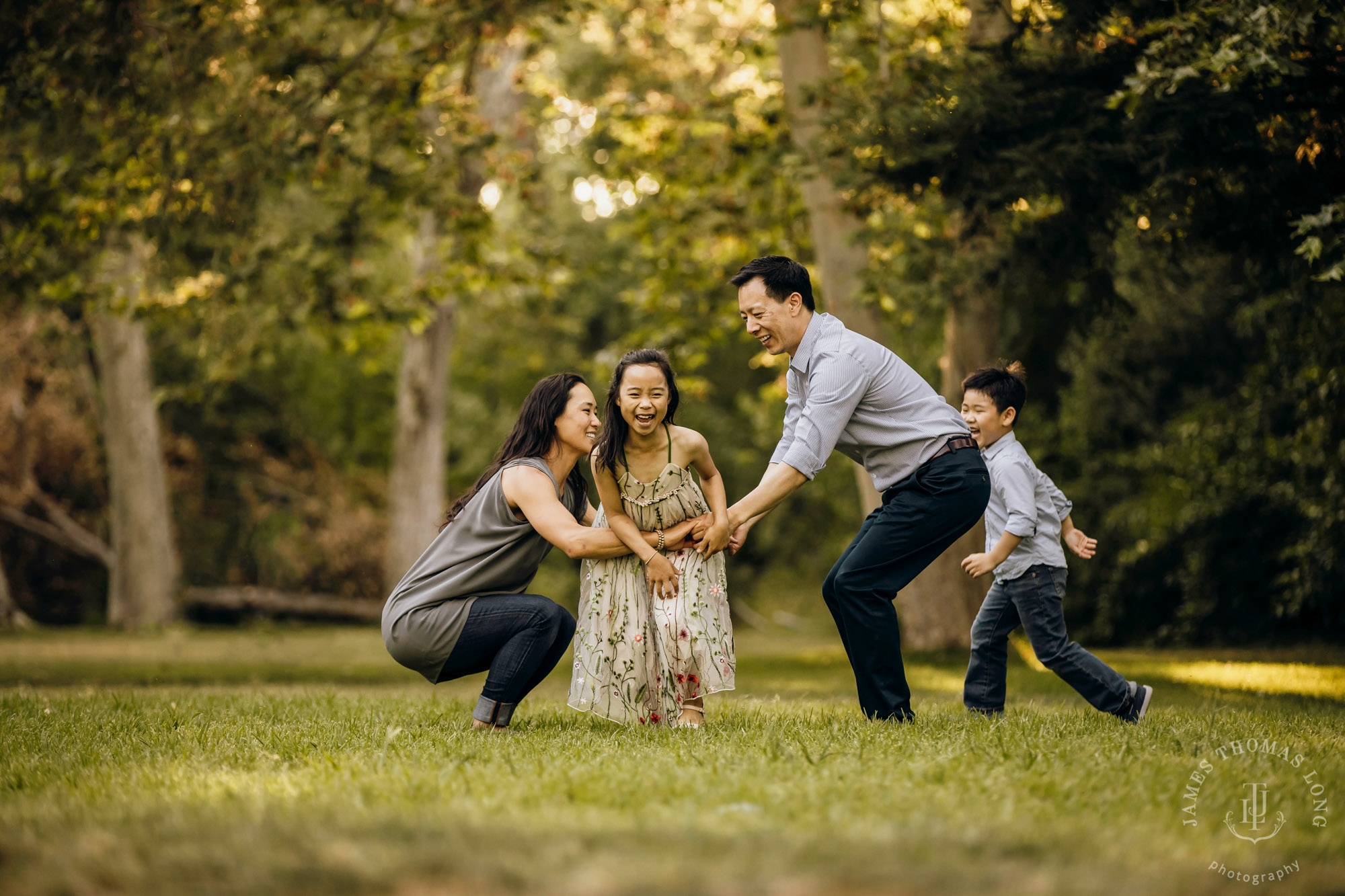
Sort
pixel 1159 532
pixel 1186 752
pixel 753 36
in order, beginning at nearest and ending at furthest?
1. pixel 1186 752
2. pixel 1159 532
3. pixel 753 36

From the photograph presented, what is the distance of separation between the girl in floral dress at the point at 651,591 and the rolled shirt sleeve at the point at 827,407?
510 millimetres

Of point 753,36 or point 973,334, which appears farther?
point 753,36

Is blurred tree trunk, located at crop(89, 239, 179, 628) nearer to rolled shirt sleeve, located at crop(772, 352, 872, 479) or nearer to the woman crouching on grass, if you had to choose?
the woman crouching on grass

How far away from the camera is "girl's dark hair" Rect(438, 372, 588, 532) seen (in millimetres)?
5348

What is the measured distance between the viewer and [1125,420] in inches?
627

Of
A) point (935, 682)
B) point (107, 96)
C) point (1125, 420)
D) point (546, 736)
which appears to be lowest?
point (935, 682)

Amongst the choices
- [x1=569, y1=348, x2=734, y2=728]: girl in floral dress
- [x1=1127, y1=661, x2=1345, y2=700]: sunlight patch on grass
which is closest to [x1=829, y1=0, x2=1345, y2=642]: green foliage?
[x1=1127, y1=661, x2=1345, y2=700]: sunlight patch on grass

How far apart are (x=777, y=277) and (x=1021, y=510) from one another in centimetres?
155

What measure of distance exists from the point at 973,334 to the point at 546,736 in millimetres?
7821

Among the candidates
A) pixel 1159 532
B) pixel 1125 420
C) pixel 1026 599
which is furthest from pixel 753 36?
pixel 1026 599

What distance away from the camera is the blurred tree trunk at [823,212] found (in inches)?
470

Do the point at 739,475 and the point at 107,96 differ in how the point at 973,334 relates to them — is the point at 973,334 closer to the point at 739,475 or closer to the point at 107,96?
the point at 107,96

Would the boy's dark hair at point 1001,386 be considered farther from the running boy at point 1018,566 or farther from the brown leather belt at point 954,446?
the brown leather belt at point 954,446

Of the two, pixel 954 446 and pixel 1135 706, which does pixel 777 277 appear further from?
pixel 1135 706
